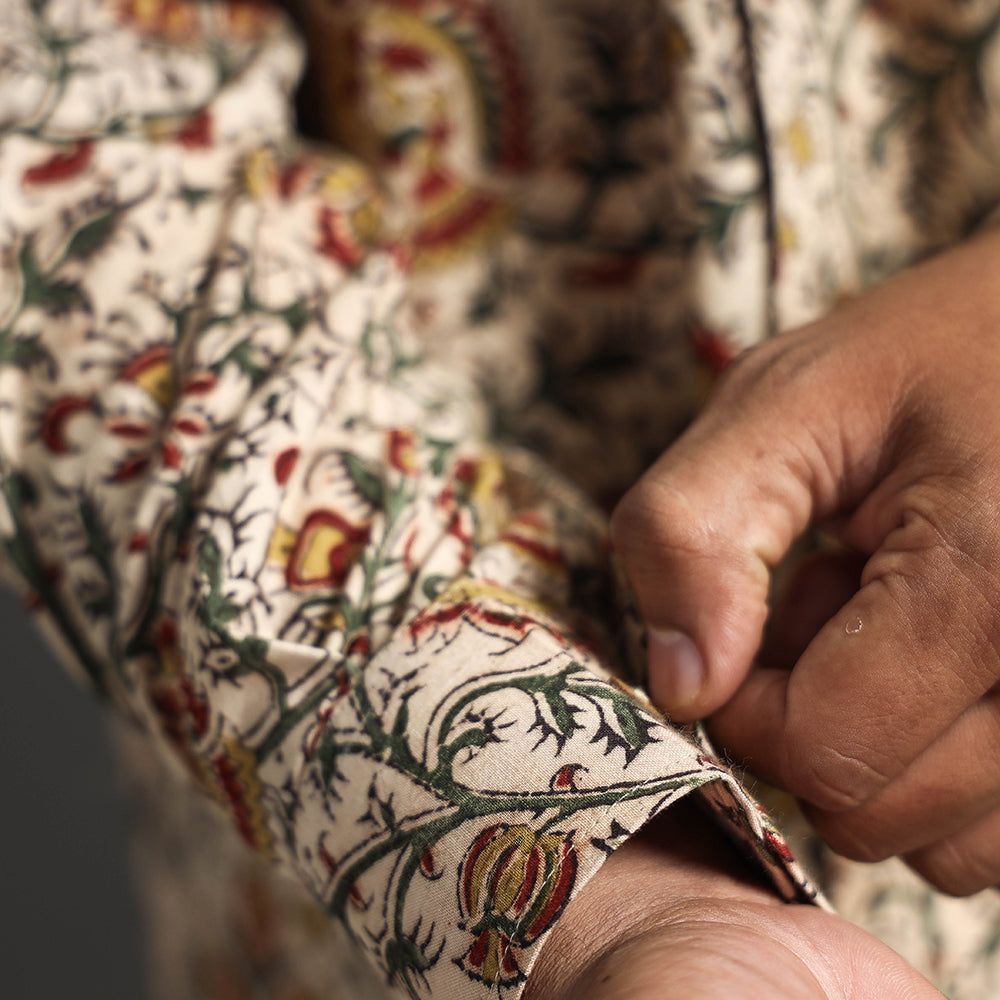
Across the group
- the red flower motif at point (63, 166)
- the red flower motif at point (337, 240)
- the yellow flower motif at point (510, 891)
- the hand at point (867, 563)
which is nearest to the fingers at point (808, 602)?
the hand at point (867, 563)

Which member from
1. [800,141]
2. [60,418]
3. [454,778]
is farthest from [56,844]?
[800,141]

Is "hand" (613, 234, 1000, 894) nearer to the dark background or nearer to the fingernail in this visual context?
the fingernail

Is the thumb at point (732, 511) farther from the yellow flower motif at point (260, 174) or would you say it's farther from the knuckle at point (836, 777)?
the yellow flower motif at point (260, 174)

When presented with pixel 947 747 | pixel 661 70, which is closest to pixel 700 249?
pixel 661 70

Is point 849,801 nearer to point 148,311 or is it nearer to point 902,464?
point 902,464

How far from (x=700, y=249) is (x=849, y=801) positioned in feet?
0.81

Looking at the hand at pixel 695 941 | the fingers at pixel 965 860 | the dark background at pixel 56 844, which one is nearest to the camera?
the hand at pixel 695 941

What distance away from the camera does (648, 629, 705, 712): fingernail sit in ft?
1.08

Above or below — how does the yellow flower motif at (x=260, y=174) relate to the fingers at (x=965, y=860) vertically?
above

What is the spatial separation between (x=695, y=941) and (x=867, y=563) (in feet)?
0.48

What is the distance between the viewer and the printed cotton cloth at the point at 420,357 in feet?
1.00

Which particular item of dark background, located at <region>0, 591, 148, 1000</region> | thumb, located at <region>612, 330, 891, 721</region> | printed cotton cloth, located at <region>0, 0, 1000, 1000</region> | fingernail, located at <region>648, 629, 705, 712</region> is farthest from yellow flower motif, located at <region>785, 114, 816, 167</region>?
dark background, located at <region>0, 591, 148, 1000</region>

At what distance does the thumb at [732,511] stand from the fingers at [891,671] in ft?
0.09

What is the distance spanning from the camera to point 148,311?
40 cm
